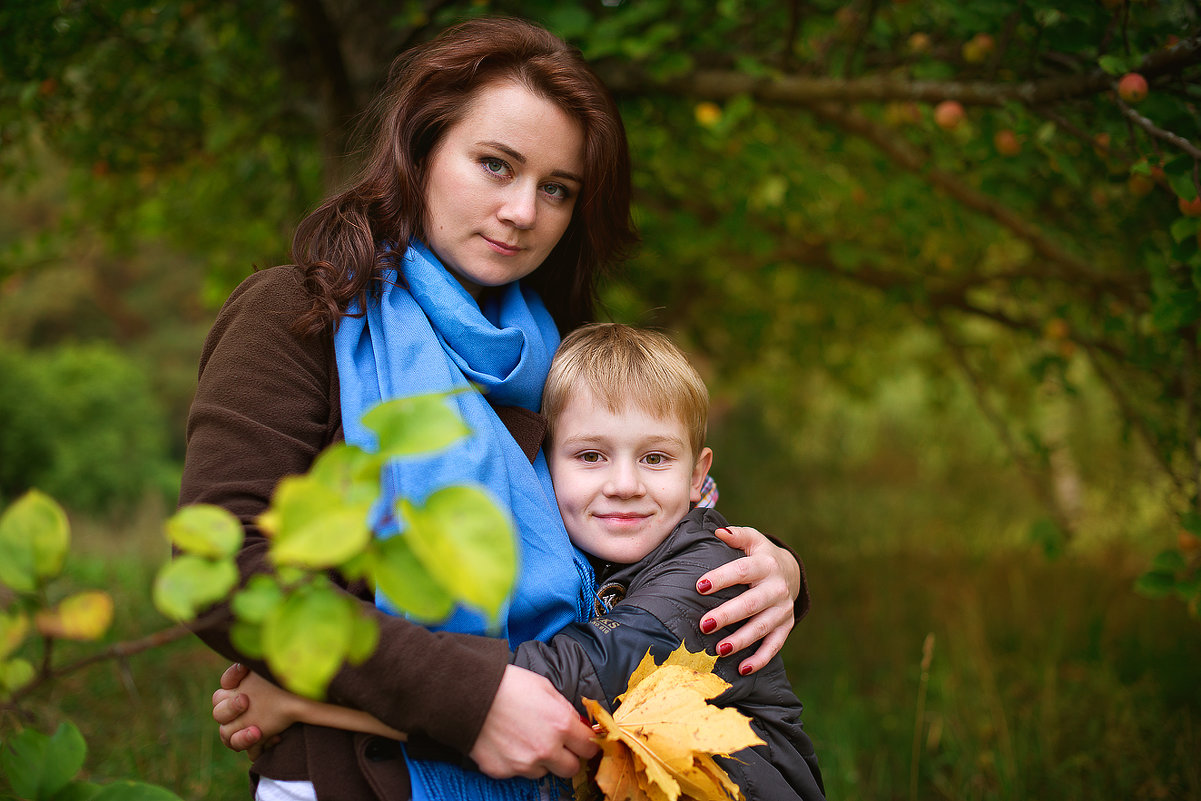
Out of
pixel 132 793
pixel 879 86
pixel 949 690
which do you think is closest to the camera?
pixel 132 793

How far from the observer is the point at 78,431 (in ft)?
23.3

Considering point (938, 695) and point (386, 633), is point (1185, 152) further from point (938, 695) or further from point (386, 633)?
point (938, 695)

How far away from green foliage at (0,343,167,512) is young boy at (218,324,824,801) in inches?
262

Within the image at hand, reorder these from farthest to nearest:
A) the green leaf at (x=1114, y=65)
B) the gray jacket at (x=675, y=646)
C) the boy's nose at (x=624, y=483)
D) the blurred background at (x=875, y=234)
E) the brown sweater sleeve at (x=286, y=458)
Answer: the blurred background at (x=875, y=234) < the green leaf at (x=1114, y=65) < the boy's nose at (x=624, y=483) < the gray jacket at (x=675, y=646) < the brown sweater sleeve at (x=286, y=458)

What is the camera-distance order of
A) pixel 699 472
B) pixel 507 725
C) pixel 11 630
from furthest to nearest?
pixel 699 472 → pixel 507 725 → pixel 11 630

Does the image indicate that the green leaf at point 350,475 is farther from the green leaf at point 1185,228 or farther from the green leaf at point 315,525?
the green leaf at point 1185,228

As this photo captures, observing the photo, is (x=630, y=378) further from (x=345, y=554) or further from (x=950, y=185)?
(x=950, y=185)

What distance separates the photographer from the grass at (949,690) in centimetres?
265

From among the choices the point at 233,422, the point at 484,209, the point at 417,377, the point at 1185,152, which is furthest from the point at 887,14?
the point at 233,422

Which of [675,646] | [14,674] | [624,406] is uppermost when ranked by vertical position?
[14,674]

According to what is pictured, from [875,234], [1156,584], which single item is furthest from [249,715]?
[875,234]

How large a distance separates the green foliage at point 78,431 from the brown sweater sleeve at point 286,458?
649 cm

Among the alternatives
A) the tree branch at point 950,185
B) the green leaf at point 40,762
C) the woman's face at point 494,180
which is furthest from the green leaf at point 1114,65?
the green leaf at point 40,762

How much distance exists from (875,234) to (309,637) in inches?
175
